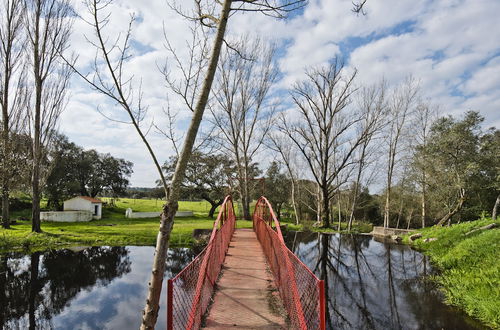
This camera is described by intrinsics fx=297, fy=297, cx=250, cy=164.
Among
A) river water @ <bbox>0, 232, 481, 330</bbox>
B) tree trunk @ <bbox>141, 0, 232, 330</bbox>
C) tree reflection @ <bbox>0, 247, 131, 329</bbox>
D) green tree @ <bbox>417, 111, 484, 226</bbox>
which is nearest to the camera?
tree trunk @ <bbox>141, 0, 232, 330</bbox>

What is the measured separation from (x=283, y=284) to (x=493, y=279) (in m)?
5.67

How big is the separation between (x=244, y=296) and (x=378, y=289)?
15.1ft

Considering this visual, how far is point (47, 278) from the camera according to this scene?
29.0ft

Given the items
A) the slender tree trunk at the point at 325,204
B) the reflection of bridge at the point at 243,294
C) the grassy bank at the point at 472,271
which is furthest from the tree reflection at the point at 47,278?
the slender tree trunk at the point at 325,204

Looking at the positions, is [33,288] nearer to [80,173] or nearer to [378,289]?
[378,289]

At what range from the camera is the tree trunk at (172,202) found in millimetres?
3484

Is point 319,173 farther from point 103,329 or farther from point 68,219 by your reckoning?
point 68,219

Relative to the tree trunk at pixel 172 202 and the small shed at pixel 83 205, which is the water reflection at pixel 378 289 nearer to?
the tree trunk at pixel 172 202

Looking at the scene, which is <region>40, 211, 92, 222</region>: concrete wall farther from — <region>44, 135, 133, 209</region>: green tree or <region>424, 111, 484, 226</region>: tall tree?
<region>424, 111, 484, 226</region>: tall tree

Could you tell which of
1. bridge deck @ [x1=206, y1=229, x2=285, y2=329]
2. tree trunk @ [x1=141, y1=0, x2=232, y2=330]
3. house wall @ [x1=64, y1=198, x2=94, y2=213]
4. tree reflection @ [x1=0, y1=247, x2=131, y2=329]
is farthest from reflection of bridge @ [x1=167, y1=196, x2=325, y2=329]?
house wall @ [x1=64, y1=198, x2=94, y2=213]

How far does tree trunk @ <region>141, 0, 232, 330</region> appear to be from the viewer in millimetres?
3484

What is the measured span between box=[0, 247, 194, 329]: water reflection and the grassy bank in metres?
6.55

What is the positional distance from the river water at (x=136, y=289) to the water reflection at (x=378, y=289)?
0.02m

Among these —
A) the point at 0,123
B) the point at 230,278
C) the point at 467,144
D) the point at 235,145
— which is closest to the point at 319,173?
the point at 235,145
